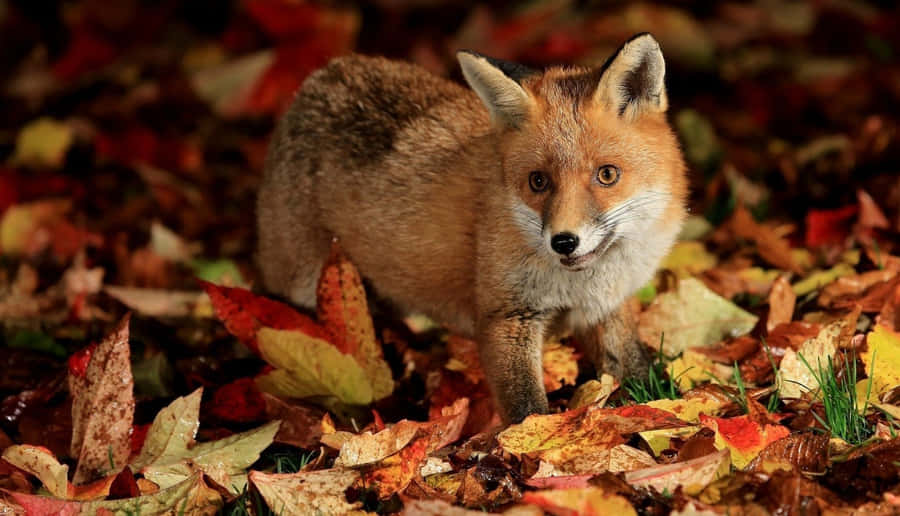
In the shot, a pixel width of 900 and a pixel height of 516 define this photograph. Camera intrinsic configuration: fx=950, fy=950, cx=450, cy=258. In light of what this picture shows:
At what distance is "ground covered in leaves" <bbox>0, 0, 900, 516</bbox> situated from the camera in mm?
3166

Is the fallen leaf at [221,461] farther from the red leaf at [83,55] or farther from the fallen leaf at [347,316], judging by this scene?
the red leaf at [83,55]

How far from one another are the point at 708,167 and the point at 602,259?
2822 mm

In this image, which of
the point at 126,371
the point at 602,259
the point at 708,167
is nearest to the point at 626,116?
the point at 602,259

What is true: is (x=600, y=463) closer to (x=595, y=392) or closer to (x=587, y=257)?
(x=595, y=392)

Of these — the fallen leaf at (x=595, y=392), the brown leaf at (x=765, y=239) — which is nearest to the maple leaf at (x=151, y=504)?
the fallen leaf at (x=595, y=392)

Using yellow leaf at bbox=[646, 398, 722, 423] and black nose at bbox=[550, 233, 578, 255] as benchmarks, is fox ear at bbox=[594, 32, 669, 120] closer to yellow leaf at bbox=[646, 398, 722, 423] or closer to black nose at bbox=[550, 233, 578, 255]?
black nose at bbox=[550, 233, 578, 255]

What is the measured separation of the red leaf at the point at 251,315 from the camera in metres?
4.03

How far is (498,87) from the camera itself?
3.74 metres

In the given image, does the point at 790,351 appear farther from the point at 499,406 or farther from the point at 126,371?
the point at 126,371

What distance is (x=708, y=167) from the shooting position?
6.36 metres

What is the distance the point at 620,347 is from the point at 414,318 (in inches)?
51.4

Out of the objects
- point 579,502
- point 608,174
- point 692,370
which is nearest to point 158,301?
point 608,174

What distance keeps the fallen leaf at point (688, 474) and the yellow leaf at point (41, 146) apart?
5.64m

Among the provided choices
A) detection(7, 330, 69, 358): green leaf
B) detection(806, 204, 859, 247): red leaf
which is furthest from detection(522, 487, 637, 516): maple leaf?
detection(7, 330, 69, 358): green leaf
